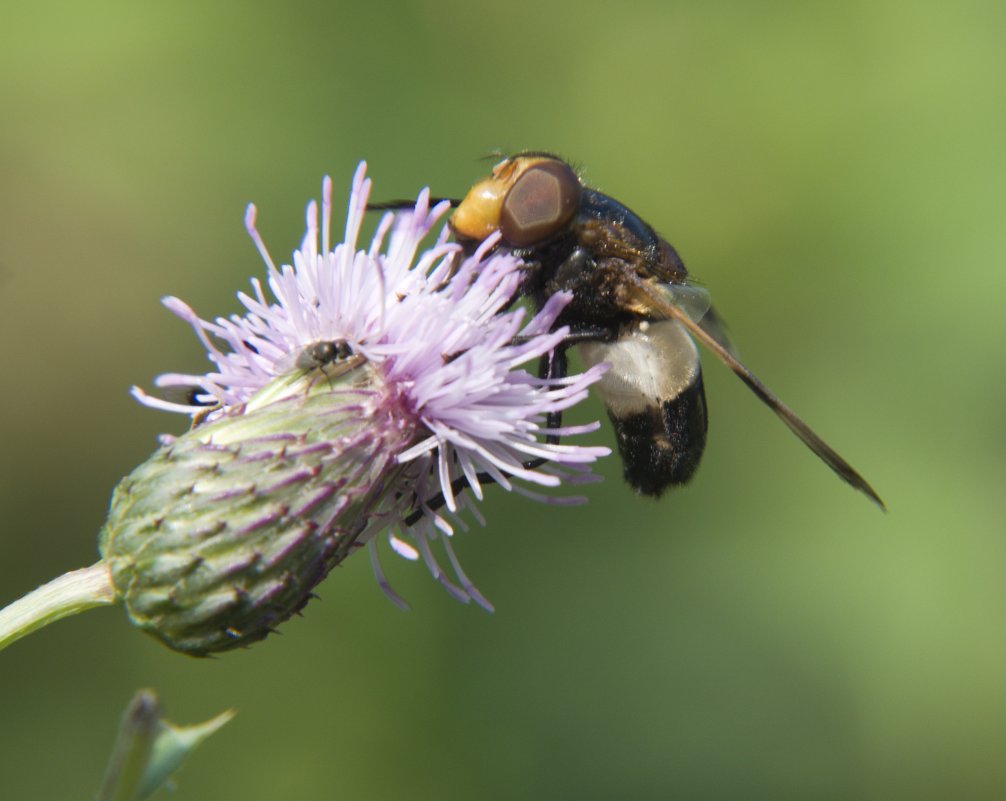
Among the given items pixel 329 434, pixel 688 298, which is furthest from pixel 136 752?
pixel 688 298

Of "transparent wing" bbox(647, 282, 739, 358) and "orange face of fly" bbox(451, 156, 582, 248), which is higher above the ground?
"orange face of fly" bbox(451, 156, 582, 248)

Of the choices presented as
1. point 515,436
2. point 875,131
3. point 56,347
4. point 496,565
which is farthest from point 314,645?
point 875,131

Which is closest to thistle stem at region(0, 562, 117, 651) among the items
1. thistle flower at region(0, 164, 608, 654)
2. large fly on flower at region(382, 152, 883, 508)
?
thistle flower at region(0, 164, 608, 654)

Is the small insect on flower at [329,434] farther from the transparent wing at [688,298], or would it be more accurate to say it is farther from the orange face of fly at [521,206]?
the transparent wing at [688,298]

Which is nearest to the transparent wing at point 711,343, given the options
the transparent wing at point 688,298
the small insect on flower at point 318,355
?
the transparent wing at point 688,298

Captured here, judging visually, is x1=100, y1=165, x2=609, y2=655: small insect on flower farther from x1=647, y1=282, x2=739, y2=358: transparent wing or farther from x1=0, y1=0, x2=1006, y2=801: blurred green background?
x1=0, y1=0, x2=1006, y2=801: blurred green background

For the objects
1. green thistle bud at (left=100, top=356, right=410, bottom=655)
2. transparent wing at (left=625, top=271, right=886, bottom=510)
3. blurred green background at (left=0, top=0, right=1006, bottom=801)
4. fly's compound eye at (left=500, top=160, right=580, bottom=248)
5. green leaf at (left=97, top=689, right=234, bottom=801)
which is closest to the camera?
green leaf at (left=97, top=689, right=234, bottom=801)

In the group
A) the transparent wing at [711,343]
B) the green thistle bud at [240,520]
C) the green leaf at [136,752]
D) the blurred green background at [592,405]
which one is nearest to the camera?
the green leaf at [136,752]
